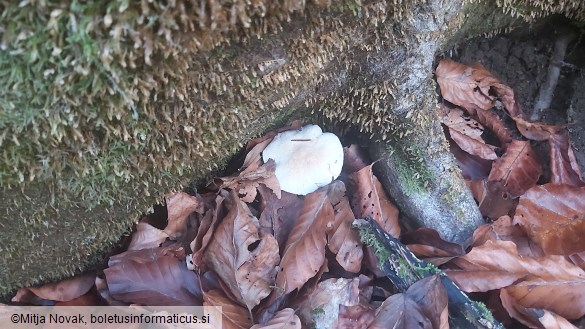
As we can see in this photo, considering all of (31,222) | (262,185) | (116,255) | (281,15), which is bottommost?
(116,255)

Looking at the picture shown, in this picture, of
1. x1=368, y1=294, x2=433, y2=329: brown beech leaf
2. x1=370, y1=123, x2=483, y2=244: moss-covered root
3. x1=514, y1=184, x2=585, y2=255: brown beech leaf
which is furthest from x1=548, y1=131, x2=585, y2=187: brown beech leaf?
x1=368, y1=294, x2=433, y2=329: brown beech leaf

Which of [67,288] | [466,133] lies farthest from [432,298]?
[67,288]

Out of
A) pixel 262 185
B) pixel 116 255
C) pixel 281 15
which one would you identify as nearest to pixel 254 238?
pixel 262 185

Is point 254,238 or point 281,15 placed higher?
point 281,15

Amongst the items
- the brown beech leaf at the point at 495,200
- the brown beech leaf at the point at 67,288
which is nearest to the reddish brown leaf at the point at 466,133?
the brown beech leaf at the point at 495,200

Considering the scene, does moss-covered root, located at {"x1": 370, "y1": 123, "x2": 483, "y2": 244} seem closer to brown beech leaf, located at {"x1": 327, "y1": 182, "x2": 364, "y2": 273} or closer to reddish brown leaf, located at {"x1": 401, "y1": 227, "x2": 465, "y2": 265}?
reddish brown leaf, located at {"x1": 401, "y1": 227, "x2": 465, "y2": 265}

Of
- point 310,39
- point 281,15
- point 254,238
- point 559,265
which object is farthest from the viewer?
point 254,238

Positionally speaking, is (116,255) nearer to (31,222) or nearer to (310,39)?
(31,222)

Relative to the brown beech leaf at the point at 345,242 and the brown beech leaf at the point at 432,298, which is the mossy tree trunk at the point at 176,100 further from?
the brown beech leaf at the point at 432,298

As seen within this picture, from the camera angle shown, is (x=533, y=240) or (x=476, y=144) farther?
(x=476, y=144)
